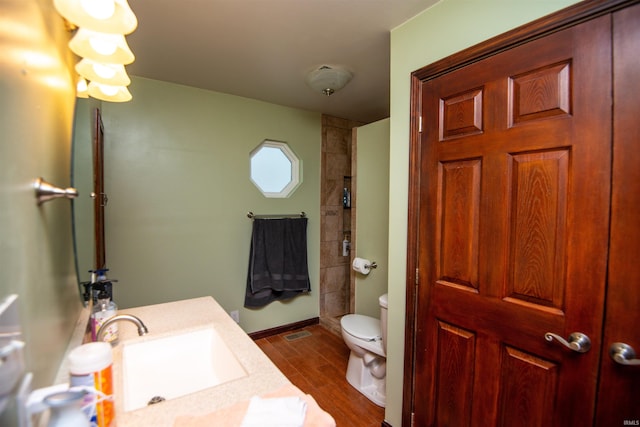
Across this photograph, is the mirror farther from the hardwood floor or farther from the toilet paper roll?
the toilet paper roll

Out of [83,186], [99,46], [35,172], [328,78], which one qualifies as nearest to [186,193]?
[83,186]

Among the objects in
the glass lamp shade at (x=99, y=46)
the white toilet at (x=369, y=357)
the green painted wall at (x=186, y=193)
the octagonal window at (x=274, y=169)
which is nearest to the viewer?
the glass lamp shade at (x=99, y=46)

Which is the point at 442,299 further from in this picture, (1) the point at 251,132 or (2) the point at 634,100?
(1) the point at 251,132

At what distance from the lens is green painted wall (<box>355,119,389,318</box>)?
94.2 inches

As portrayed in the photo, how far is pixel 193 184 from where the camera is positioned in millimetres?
2553

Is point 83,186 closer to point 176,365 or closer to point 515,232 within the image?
point 176,365

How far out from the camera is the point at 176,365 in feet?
3.92

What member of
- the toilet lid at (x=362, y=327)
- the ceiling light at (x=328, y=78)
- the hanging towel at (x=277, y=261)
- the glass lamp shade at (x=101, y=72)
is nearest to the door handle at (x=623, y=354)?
the toilet lid at (x=362, y=327)

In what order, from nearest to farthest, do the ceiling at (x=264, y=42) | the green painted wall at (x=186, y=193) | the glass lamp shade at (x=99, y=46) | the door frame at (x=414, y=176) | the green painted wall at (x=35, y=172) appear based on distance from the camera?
the green painted wall at (x=35, y=172) < the glass lamp shade at (x=99, y=46) < the door frame at (x=414, y=176) < the ceiling at (x=264, y=42) < the green painted wall at (x=186, y=193)

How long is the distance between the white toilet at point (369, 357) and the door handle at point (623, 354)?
3.92 ft

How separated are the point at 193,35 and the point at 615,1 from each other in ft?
6.34

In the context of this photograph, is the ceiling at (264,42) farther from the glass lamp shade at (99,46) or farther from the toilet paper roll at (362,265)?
the toilet paper roll at (362,265)

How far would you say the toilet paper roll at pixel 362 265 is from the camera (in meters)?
2.49

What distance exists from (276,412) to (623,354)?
1073 mm
